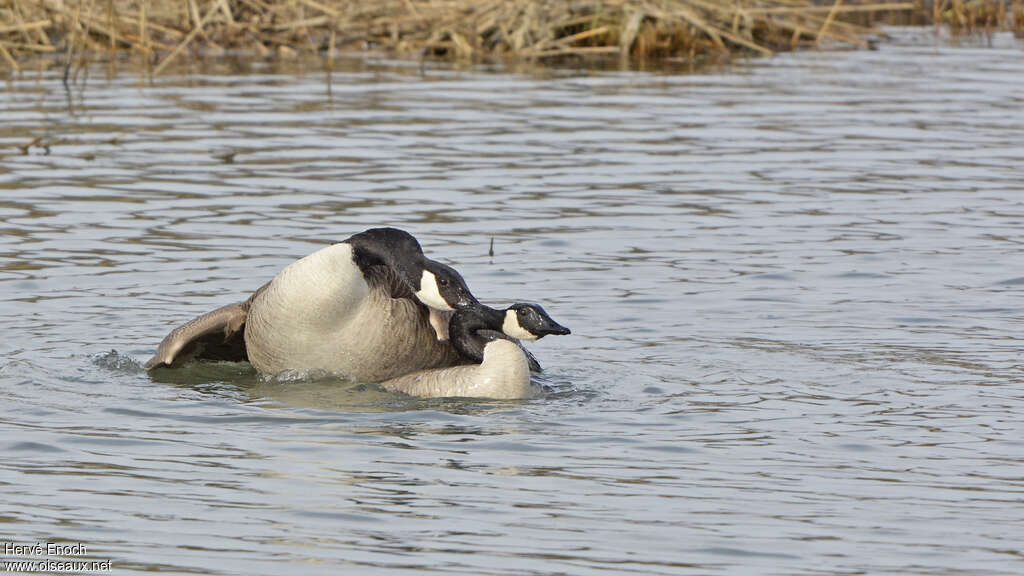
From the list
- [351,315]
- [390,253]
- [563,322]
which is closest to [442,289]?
[390,253]

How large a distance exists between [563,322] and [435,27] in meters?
14.8

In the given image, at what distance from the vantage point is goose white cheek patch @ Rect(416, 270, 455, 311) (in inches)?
350

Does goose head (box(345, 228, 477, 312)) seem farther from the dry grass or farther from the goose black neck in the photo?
the dry grass

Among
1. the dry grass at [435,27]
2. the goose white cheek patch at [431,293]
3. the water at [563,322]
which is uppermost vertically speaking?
the dry grass at [435,27]

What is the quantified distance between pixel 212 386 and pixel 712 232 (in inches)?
209

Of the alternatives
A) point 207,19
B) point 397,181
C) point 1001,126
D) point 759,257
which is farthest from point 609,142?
point 207,19

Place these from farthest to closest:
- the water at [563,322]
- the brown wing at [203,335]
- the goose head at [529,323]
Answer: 1. the brown wing at [203,335]
2. the goose head at [529,323]
3. the water at [563,322]

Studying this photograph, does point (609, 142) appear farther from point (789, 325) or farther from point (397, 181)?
point (789, 325)

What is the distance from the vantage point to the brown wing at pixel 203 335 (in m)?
9.62

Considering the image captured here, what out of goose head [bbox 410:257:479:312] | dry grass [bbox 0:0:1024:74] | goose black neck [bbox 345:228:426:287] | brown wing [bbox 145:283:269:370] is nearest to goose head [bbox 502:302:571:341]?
goose head [bbox 410:257:479:312]

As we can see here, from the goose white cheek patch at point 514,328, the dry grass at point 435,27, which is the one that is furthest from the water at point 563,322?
the dry grass at point 435,27

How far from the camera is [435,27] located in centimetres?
2531

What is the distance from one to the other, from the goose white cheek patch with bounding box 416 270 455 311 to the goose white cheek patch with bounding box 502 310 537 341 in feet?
0.95

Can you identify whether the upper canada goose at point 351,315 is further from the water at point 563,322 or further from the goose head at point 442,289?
the water at point 563,322
